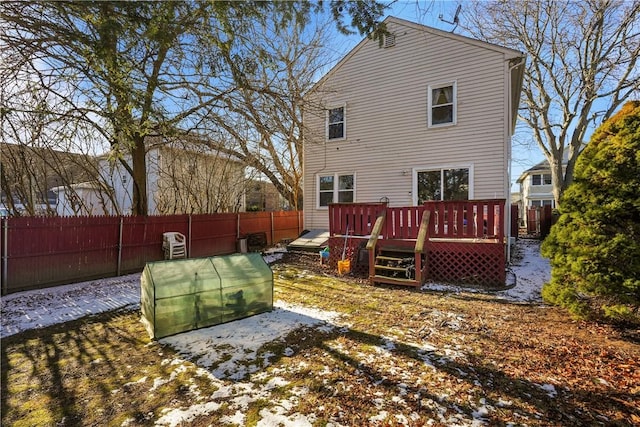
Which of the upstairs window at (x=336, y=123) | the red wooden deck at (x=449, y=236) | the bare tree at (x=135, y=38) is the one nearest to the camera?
the bare tree at (x=135, y=38)

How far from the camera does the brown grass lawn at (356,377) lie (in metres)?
2.44

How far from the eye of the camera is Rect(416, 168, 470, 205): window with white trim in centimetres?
952

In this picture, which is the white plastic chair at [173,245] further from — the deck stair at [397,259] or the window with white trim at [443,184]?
the window with white trim at [443,184]

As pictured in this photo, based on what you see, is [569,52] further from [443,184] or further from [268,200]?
[268,200]

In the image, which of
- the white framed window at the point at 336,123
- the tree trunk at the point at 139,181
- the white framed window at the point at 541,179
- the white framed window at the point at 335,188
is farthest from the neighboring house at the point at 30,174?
the white framed window at the point at 541,179

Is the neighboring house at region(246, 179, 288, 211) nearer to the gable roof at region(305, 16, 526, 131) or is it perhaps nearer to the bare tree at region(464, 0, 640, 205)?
the gable roof at region(305, 16, 526, 131)

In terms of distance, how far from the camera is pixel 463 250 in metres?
6.73

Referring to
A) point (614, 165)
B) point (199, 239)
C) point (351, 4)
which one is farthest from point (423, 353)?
point (199, 239)

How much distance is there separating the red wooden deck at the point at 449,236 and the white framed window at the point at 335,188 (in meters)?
3.40

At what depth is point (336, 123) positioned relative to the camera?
11.8m

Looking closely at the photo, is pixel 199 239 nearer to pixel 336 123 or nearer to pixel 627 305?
pixel 336 123

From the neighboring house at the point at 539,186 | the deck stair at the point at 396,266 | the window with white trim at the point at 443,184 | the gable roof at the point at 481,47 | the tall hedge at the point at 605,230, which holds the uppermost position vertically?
the gable roof at the point at 481,47

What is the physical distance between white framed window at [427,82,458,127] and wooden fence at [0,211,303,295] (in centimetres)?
813

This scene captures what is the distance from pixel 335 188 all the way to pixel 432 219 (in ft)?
17.1
